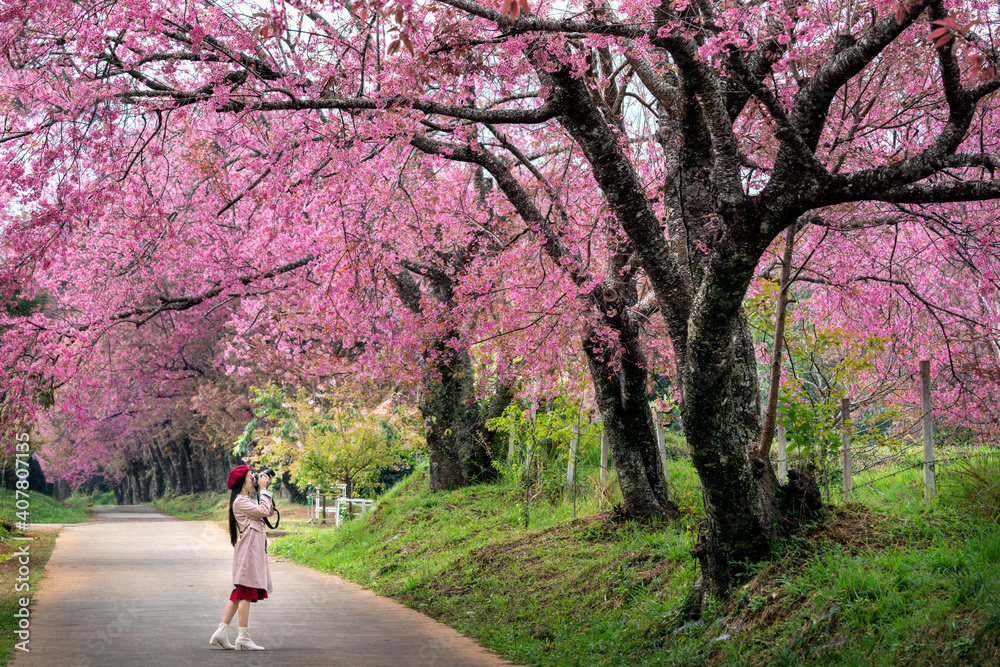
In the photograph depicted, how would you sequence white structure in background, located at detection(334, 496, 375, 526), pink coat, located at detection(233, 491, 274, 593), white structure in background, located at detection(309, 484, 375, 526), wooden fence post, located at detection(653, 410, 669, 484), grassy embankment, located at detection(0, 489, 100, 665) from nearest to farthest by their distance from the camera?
pink coat, located at detection(233, 491, 274, 593) → grassy embankment, located at detection(0, 489, 100, 665) → wooden fence post, located at detection(653, 410, 669, 484) → white structure in background, located at detection(334, 496, 375, 526) → white structure in background, located at detection(309, 484, 375, 526)

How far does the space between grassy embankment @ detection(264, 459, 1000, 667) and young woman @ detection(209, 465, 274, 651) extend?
2229mm

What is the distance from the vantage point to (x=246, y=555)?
7.41 m

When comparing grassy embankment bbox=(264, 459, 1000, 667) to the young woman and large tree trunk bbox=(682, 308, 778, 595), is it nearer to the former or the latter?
large tree trunk bbox=(682, 308, 778, 595)

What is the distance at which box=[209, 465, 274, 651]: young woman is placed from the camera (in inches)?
280

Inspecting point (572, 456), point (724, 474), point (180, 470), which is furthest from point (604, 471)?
point (180, 470)

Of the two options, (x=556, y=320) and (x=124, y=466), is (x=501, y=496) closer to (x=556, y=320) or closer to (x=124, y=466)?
(x=556, y=320)

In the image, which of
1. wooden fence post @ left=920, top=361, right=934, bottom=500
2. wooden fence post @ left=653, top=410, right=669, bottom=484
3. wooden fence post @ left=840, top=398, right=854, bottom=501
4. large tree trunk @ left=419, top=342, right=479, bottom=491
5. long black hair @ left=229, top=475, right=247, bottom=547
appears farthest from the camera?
large tree trunk @ left=419, top=342, right=479, bottom=491

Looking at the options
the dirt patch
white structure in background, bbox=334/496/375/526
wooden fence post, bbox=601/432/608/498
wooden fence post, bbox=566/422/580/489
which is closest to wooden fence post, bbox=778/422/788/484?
the dirt patch

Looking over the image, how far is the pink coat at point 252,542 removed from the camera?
7.34 metres

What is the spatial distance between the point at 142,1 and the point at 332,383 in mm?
13542

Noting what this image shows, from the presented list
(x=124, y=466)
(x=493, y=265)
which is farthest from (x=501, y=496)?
(x=124, y=466)

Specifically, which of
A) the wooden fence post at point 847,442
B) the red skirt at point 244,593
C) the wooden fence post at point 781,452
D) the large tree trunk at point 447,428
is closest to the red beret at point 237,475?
the red skirt at point 244,593

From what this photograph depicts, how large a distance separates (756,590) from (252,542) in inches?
179

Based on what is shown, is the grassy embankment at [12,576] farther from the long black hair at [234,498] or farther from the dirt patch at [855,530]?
the dirt patch at [855,530]
